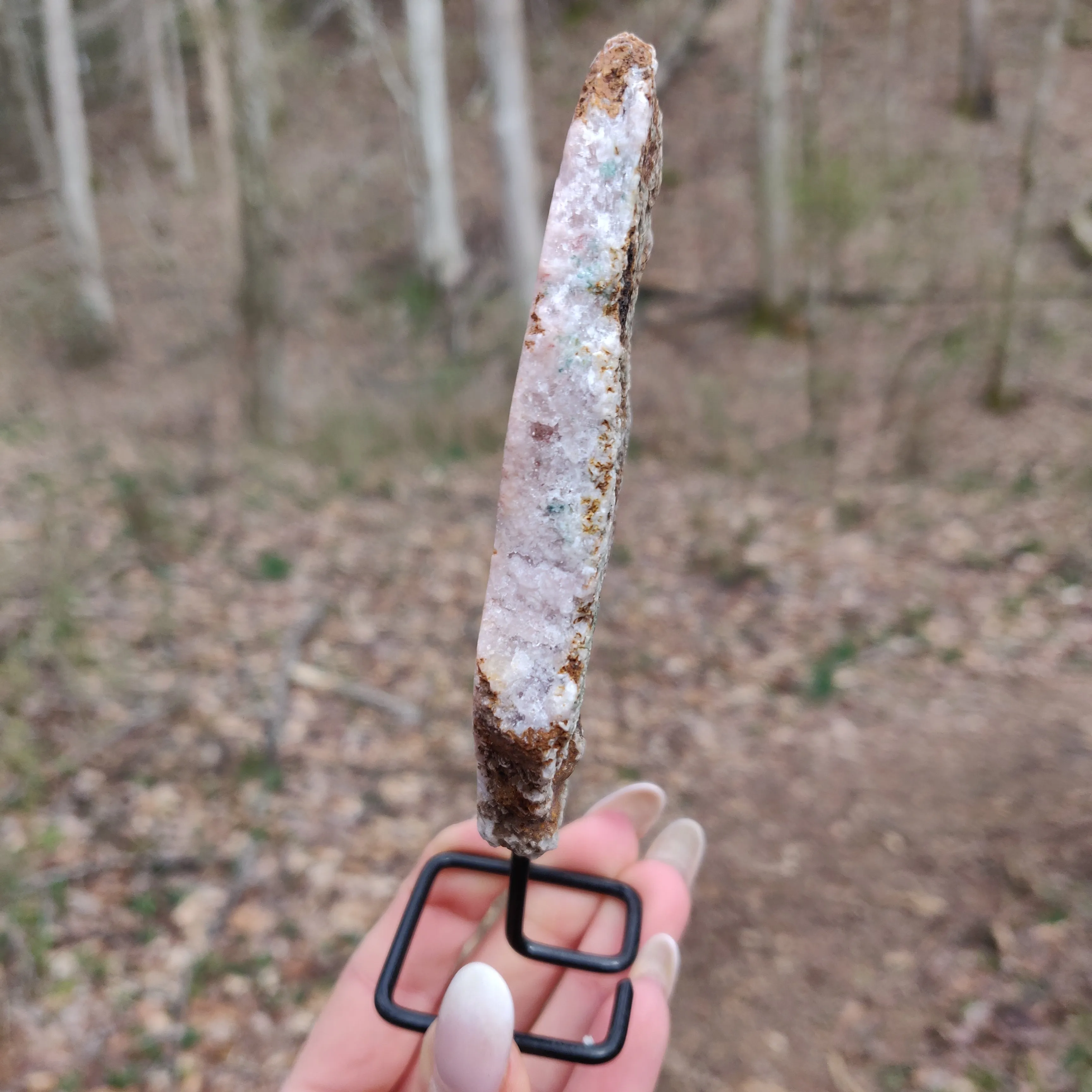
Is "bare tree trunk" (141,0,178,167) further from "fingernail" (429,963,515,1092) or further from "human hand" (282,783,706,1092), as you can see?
"fingernail" (429,963,515,1092)

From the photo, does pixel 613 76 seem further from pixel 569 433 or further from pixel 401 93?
pixel 401 93

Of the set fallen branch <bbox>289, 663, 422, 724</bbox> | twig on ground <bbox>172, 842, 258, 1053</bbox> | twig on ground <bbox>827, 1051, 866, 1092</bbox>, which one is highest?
fallen branch <bbox>289, 663, 422, 724</bbox>

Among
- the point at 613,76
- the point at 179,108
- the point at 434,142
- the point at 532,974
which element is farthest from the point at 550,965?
the point at 179,108

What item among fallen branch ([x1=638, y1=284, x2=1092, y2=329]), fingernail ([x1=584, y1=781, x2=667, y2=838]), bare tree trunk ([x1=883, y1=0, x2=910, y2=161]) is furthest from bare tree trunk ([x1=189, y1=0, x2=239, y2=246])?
bare tree trunk ([x1=883, y1=0, x2=910, y2=161])

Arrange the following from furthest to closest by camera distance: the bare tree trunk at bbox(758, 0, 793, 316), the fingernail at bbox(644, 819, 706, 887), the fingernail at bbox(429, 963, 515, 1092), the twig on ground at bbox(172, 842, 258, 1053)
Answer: the bare tree trunk at bbox(758, 0, 793, 316) < the twig on ground at bbox(172, 842, 258, 1053) < the fingernail at bbox(644, 819, 706, 887) < the fingernail at bbox(429, 963, 515, 1092)

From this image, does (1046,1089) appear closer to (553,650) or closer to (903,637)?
(553,650)

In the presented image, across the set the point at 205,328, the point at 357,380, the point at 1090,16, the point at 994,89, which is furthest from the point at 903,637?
the point at 1090,16

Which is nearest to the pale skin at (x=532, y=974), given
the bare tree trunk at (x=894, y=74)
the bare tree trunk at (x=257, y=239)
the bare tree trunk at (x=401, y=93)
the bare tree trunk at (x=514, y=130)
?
the bare tree trunk at (x=514, y=130)
